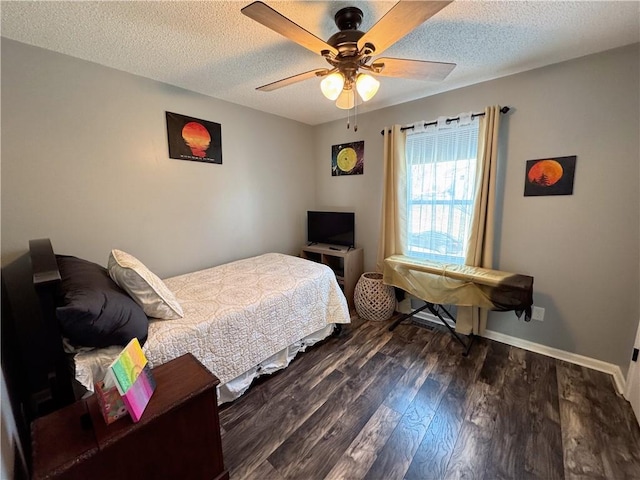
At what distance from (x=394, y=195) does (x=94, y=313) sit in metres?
2.63

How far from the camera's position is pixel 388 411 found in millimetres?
1680

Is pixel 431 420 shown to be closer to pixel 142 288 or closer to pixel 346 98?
pixel 142 288

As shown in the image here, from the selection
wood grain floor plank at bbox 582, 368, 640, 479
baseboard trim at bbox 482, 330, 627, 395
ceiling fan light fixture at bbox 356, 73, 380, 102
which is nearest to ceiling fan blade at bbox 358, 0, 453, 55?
ceiling fan light fixture at bbox 356, 73, 380, 102

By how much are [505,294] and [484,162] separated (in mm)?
1120

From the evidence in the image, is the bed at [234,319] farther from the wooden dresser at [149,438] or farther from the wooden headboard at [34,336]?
the wooden dresser at [149,438]

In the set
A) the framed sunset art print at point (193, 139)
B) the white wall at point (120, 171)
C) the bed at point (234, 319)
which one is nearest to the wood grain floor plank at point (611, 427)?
the bed at point (234, 319)

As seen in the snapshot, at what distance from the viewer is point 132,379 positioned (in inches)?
38.6

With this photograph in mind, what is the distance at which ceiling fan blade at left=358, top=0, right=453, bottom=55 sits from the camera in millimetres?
1017

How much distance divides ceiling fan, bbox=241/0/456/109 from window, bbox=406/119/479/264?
950 mm

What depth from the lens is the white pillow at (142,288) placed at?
145 centimetres

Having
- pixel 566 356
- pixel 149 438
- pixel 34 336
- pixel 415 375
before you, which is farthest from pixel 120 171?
pixel 566 356

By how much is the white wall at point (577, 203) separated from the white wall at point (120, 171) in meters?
1.71

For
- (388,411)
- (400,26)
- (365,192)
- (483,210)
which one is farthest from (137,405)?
(365,192)

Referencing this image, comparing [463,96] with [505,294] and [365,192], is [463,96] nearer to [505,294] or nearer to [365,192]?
[365,192]
